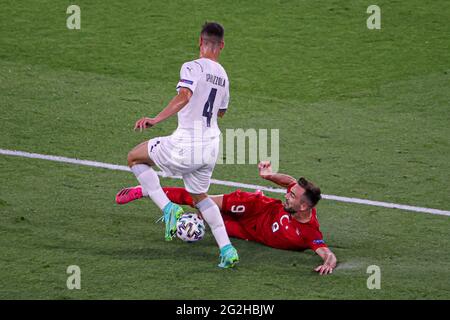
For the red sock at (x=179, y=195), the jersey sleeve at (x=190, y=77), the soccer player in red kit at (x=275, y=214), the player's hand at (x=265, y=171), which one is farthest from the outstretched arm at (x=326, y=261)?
the jersey sleeve at (x=190, y=77)

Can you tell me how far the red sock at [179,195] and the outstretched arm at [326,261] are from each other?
137 cm

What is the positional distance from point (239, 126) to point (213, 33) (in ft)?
10.5

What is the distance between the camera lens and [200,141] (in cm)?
759

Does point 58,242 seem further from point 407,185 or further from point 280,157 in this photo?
point 407,185

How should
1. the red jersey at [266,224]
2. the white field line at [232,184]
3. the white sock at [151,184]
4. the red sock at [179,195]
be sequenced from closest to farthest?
the red jersey at [266,224] < the white sock at [151,184] < the red sock at [179,195] < the white field line at [232,184]

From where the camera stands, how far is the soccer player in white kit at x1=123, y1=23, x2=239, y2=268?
7.47 meters

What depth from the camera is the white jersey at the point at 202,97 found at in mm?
7438

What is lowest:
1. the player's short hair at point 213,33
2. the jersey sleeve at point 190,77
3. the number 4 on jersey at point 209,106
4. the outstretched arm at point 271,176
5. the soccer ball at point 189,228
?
the soccer ball at point 189,228

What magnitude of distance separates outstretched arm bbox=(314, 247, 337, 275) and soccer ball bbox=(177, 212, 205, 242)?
994 mm

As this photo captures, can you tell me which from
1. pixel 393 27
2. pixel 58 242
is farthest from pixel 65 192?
pixel 393 27

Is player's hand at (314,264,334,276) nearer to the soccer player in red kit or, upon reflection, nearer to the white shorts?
the soccer player in red kit

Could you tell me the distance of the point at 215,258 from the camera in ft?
25.3

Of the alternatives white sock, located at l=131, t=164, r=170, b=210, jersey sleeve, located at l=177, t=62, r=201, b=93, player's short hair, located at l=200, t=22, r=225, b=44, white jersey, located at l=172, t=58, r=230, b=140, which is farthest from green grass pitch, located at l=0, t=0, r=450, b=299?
player's short hair, located at l=200, t=22, r=225, b=44

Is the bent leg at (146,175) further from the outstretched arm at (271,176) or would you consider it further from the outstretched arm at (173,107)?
the outstretched arm at (271,176)
